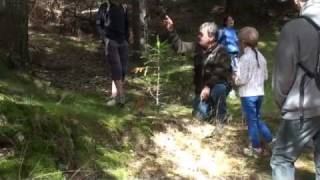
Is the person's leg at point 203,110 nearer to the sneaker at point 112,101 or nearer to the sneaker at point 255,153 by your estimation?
the sneaker at point 255,153

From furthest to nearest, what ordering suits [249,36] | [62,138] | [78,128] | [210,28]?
[210,28], [249,36], [78,128], [62,138]

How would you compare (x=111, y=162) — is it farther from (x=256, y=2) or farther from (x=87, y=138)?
(x=256, y=2)

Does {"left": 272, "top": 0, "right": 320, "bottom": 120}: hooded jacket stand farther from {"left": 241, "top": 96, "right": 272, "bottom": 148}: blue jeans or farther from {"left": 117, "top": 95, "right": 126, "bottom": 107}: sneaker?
{"left": 117, "top": 95, "right": 126, "bottom": 107}: sneaker

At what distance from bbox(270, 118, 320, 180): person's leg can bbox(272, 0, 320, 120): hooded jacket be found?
8cm

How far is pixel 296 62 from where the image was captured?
4777 millimetres

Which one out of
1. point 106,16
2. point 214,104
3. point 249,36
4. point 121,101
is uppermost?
point 106,16

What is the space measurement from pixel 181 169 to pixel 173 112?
2.36 metres

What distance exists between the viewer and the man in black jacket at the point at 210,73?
7.86m

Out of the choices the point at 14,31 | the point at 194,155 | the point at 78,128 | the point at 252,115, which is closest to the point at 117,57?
the point at 14,31

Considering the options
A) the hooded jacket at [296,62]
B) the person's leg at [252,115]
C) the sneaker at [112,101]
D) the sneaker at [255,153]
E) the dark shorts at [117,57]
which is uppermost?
the hooded jacket at [296,62]

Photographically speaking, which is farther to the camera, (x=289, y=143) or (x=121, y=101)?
(x=121, y=101)

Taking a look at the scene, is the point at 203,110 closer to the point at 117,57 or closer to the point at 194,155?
the point at 194,155

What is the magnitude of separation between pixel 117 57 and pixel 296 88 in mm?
4817

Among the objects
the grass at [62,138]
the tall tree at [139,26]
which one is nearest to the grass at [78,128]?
the grass at [62,138]
